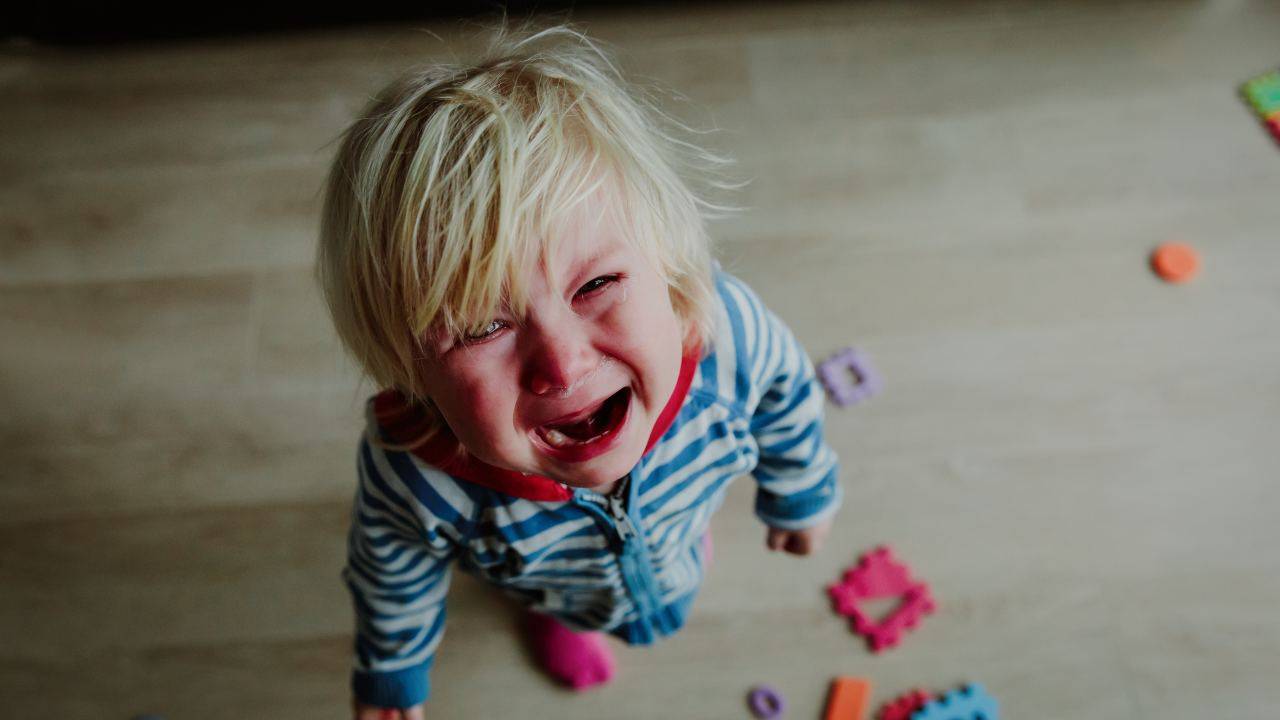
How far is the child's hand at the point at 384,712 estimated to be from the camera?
0.79 metres

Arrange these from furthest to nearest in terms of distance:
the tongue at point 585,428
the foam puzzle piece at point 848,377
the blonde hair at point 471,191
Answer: the foam puzzle piece at point 848,377, the tongue at point 585,428, the blonde hair at point 471,191

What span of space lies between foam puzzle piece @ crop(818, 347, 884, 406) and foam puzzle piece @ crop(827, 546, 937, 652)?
0.58 ft

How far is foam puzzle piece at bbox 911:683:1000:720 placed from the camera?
3.06ft

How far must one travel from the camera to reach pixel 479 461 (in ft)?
2.07

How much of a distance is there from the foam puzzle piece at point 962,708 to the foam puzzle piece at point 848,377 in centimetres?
32

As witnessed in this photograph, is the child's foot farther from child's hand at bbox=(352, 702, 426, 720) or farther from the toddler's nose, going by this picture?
the toddler's nose

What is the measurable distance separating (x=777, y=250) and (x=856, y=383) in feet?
0.65

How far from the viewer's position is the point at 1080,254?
1.17 m

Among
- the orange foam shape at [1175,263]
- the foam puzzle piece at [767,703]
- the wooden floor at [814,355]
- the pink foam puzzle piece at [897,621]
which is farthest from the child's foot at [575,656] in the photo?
the orange foam shape at [1175,263]

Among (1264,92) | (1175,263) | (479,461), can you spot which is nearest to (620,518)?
(479,461)

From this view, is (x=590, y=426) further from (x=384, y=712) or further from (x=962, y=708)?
(x=962, y=708)

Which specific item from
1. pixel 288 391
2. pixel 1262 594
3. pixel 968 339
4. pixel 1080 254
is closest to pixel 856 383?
pixel 968 339

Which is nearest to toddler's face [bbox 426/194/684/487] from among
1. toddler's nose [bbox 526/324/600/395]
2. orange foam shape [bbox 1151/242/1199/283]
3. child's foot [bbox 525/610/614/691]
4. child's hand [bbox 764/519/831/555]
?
toddler's nose [bbox 526/324/600/395]

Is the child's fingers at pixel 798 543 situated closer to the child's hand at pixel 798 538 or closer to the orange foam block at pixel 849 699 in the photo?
the child's hand at pixel 798 538
